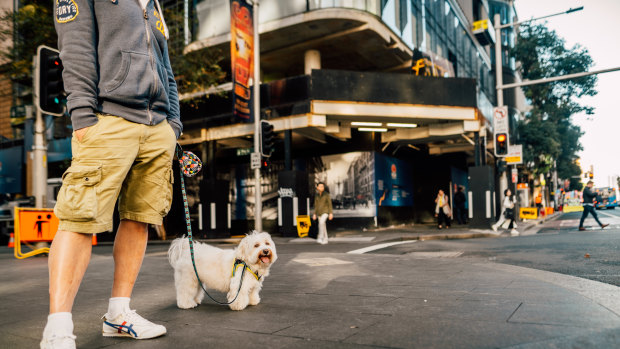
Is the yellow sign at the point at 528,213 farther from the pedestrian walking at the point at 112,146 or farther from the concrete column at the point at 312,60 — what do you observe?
the pedestrian walking at the point at 112,146

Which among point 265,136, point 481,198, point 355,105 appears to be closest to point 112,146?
point 265,136

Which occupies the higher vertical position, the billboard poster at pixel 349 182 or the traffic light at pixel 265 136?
the traffic light at pixel 265 136

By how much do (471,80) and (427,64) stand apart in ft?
8.62

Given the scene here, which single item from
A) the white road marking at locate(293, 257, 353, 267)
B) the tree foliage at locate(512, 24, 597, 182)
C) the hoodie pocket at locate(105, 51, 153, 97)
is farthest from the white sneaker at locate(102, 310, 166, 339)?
the tree foliage at locate(512, 24, 597, 182)

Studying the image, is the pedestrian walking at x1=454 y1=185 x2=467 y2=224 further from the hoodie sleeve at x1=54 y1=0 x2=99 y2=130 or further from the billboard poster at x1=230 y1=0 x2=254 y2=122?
the hoodie sleeve at x1=54 y1=0 x2=99 y2=130

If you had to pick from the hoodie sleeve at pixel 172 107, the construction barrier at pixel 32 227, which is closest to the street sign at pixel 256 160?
the construction barrier at pixel 32 227

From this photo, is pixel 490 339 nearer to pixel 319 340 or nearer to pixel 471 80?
pixel 319 340

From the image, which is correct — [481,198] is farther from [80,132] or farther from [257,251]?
[80,132]

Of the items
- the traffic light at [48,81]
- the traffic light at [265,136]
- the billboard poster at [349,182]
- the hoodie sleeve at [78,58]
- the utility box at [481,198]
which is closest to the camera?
the hoodie sleeve at [78,58]

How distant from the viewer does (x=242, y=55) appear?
16.2 meters

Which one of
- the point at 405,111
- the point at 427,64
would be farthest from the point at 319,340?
the point at 427,64

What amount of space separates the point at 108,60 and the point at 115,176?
0.67m

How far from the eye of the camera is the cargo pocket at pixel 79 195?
2373mm

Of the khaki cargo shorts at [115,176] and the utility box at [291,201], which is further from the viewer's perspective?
the utility box at [291,201]
